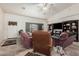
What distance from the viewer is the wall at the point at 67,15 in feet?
7.54

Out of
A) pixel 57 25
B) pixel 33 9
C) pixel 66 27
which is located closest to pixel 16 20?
pixel 33 9

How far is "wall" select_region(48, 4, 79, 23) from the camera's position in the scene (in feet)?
7.54

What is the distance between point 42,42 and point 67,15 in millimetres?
788

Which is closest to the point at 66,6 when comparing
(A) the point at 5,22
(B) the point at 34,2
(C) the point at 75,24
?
(C) the point at 75,24

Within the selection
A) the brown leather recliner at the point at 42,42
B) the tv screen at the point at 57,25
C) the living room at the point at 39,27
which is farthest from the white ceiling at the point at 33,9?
the brown leather recliner at the point at 42,42

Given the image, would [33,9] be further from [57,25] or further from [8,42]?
[8,42]

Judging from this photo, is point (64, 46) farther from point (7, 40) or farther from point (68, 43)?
point (7, 40)

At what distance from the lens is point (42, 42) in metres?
2.34

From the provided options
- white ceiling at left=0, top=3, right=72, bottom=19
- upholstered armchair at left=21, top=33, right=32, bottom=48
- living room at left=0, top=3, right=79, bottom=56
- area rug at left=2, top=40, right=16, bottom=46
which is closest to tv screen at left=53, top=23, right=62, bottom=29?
living room at left=0, top=3, right=79, bottom=56

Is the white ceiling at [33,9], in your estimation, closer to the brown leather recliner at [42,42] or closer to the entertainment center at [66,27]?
Answer: the entertainment center at [66,27]

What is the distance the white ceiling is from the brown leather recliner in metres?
0.38

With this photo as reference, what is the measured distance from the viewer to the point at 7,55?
2.27 metres

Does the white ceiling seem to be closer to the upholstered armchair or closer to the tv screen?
the tv screen

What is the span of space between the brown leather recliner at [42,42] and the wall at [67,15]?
343 millimetres
